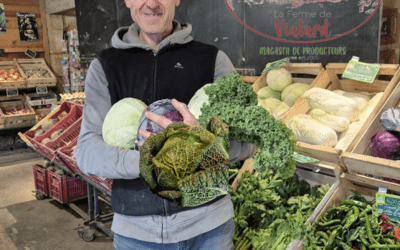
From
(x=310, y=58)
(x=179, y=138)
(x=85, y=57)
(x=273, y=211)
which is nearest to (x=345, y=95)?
(x=310, y=58)

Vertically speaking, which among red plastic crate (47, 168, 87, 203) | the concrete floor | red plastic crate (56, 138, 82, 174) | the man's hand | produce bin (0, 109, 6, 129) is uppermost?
the man's hand

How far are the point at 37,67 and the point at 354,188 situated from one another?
720 cm

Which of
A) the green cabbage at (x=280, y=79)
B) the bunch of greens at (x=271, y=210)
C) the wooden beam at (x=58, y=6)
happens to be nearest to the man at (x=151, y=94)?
the bunch of greens at (x=271, y=210)

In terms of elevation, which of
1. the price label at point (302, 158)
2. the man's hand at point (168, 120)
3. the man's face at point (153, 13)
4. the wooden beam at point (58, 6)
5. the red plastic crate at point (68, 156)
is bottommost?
the red plastic crate at point (68, 156)

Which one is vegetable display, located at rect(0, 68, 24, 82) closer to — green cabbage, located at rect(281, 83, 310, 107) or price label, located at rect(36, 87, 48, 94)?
price label, located at rect(36, 87, 48, 94)

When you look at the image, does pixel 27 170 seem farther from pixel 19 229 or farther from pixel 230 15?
pixel 230 15

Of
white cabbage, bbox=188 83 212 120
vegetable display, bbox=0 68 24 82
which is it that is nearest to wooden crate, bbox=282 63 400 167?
white cabbage, bbox=188 83 212 120

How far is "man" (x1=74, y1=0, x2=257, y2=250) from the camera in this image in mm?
1326

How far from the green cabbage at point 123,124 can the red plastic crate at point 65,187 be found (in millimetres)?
3211

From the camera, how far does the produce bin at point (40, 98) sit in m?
6.96

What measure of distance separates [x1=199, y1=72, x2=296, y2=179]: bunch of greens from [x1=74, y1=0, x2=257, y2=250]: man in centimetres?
45

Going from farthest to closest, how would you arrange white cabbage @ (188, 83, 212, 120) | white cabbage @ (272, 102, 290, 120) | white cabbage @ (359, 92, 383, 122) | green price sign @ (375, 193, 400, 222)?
white cabbage @ (272, 102, 290, 120) < white cabbage @ (359, 92, 383, 122) < green price sign @ (375, 193, 400, 222) < white cabbage @ (188, 83, 212, 120)

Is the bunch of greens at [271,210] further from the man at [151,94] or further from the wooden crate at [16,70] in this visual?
the wooden crate at [16,70]

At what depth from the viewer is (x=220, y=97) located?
3.16 ft
